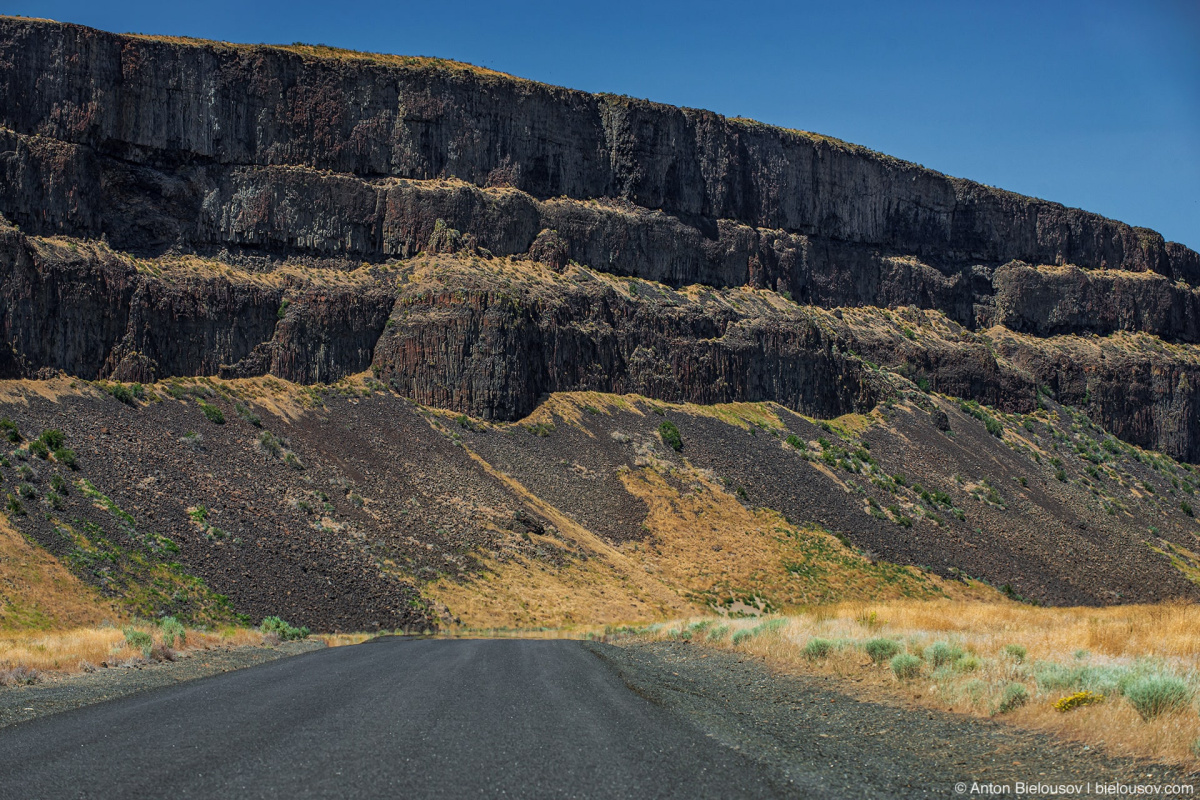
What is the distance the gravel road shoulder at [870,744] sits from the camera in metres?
8.47

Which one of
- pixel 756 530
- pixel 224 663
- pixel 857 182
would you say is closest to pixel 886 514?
pixel 756 530

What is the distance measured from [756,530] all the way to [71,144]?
49.9 metres

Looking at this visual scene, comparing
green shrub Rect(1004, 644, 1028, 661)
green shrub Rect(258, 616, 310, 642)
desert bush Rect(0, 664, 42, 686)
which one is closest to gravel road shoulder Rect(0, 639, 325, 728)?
desert bush Rect(0, 664, 42, 686)

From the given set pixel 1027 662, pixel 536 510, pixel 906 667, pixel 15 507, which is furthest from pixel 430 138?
pixel 1027 662

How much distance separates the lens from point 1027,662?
13.5 meters

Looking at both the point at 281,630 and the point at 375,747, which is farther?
the point at 281,630

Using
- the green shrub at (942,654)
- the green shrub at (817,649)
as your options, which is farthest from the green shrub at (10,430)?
the green shrub at (942,654)

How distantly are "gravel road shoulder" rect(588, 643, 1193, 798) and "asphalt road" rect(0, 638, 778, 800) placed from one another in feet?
1.77

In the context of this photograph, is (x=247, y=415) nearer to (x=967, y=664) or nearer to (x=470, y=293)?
(x=470, y=293)

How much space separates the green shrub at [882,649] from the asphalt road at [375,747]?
4.60m

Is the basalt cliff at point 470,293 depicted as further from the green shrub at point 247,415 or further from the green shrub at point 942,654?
the green shrub at point 942,654

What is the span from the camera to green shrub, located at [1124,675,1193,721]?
955 centimetres

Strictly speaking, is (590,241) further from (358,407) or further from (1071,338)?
(1071,338)

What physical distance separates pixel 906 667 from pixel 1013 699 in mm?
2972
